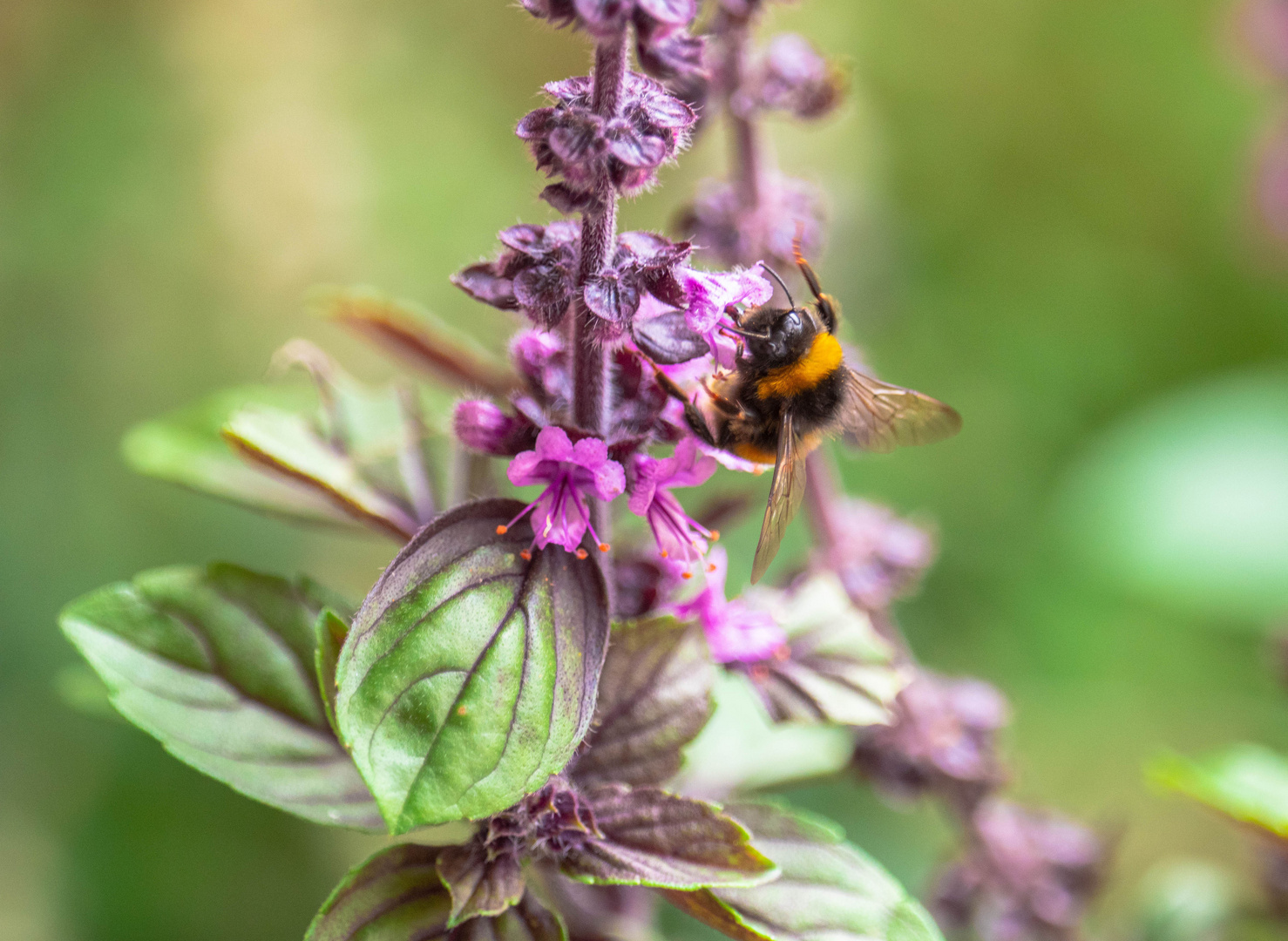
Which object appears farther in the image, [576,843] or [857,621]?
[857,621]

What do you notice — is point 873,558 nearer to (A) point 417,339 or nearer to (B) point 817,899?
(B) point 817,899

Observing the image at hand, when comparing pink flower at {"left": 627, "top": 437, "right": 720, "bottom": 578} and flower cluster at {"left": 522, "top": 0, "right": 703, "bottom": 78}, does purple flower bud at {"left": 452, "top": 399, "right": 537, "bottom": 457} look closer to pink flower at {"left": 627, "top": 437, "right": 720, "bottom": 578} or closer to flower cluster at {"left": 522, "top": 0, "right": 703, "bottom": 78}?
pink flower at {"left": 627, "top": 437, "right": 720, "bottom": 578}

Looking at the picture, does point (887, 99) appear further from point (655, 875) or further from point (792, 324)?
point (655, 875)

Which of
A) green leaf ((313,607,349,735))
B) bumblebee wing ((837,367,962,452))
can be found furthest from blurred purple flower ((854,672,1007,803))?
green leaf ((313,607,349,735))

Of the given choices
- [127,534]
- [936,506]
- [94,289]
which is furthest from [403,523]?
[936,506]

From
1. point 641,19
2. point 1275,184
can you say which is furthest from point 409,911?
point 1275,184

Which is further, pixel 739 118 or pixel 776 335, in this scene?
pixel 739 118

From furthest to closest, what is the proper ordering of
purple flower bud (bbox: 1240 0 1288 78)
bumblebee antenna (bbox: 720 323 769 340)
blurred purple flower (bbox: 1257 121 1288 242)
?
blurred purple flower (bbox: 1257 121 1288 242), purple flower bud (bbox: 1240 0 1288 78), bumblebee antenna (bbox: 720 323 769 340)
